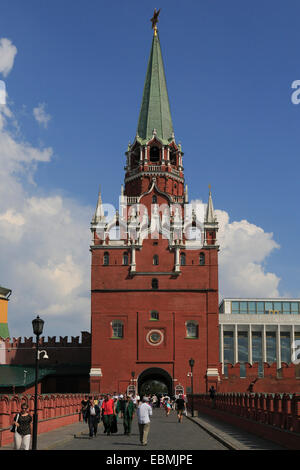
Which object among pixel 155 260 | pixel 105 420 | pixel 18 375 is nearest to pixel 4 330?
pixel 18 375

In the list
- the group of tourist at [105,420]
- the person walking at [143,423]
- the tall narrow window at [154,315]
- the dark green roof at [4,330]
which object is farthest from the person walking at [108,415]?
the dark green roof at [4,330]

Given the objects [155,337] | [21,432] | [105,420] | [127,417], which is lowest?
[105,420]

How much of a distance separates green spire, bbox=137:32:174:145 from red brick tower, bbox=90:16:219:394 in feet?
28.9

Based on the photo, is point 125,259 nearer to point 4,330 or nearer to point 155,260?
point 155,260

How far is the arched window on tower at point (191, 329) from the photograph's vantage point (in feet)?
194

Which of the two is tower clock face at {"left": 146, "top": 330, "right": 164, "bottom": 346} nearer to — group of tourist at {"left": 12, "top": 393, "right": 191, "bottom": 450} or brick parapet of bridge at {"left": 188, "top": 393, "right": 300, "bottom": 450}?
brick parapet of bridge at {"left": 188, "top": 393, "right": 300, "bottom": 450}

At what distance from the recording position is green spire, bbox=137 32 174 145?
222 ft

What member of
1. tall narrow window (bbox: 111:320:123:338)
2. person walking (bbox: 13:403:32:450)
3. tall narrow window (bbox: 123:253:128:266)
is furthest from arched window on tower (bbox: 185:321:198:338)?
person walking (bbox: 13:403:32:450)

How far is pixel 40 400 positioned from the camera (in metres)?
27.3

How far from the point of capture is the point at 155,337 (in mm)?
58969

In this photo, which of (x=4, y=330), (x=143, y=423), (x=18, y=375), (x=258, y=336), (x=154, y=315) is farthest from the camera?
(x=258, y=336)

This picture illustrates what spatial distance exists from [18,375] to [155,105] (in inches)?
1297

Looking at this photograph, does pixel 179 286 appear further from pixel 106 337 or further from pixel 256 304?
pixel 256 304
